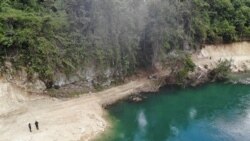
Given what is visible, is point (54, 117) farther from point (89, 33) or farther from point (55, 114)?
point (89, 33)

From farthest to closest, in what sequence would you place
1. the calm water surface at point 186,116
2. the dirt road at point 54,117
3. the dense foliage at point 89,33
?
the dense foliage at point 89,33
the calm water surface at point 186,116
the dirt road at point 54,117

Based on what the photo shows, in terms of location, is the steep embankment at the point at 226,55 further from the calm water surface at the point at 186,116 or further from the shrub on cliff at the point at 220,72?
the calm water surface at the point at 186,116

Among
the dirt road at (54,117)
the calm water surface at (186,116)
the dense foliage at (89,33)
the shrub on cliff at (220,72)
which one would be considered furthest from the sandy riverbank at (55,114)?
the shrub on cliff at (220,72)

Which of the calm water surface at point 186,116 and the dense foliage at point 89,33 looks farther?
the dense foliage at point 89,33

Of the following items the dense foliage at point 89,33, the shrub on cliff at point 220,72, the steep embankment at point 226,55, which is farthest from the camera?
the steep embankment at point 226,55

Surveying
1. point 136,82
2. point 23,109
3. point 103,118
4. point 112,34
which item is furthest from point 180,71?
point 23,109

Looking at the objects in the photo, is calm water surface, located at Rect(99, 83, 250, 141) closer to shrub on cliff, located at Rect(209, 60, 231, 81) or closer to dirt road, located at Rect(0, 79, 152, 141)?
shrub on cliff, located at Rect(209, 60, 231, 81)

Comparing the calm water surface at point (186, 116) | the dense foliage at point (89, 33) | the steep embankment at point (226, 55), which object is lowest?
the calm water surface at point (186, 116)

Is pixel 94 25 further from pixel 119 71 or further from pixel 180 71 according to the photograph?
pixel 180 71
